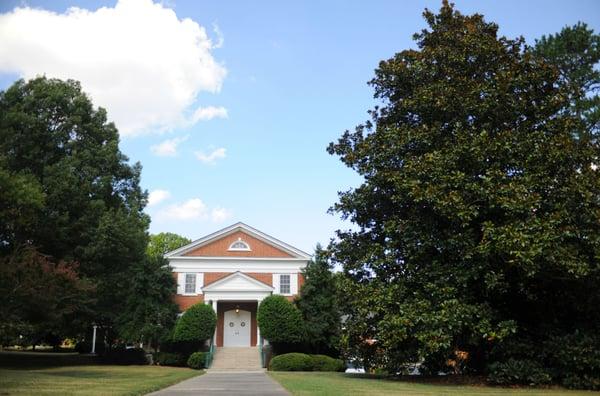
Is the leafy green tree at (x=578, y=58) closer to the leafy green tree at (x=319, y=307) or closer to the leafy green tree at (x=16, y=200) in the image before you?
the leafy green tree at (x=319, y=307)

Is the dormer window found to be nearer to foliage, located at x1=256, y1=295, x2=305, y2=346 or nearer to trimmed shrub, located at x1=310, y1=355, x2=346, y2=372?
foliage, located at x1=256, y1=295, x2=305, y2=346

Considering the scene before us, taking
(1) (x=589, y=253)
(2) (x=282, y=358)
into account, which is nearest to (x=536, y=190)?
(1) (x=589, y=253)

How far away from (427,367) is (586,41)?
1595 cm

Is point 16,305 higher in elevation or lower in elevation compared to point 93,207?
lower

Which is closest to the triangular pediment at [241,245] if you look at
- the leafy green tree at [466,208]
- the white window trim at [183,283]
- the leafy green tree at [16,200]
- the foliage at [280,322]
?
the white window trim at [183,283]

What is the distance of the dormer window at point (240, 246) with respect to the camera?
36844 mm

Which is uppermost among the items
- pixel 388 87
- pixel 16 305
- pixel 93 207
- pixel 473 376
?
pixel 388 87

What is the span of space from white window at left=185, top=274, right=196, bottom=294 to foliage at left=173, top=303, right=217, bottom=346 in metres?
3.60

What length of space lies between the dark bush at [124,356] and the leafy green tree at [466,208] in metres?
17.9

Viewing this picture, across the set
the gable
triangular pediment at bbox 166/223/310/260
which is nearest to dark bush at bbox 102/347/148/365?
triangular pediment at bbox 166/223/310/260

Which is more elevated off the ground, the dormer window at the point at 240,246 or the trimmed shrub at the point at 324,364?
the dormer window at the point at 240,246

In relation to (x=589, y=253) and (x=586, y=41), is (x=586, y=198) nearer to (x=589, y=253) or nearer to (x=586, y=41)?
(x=589, y=253)

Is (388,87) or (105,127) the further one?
(105,127)

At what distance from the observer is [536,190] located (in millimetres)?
16750
